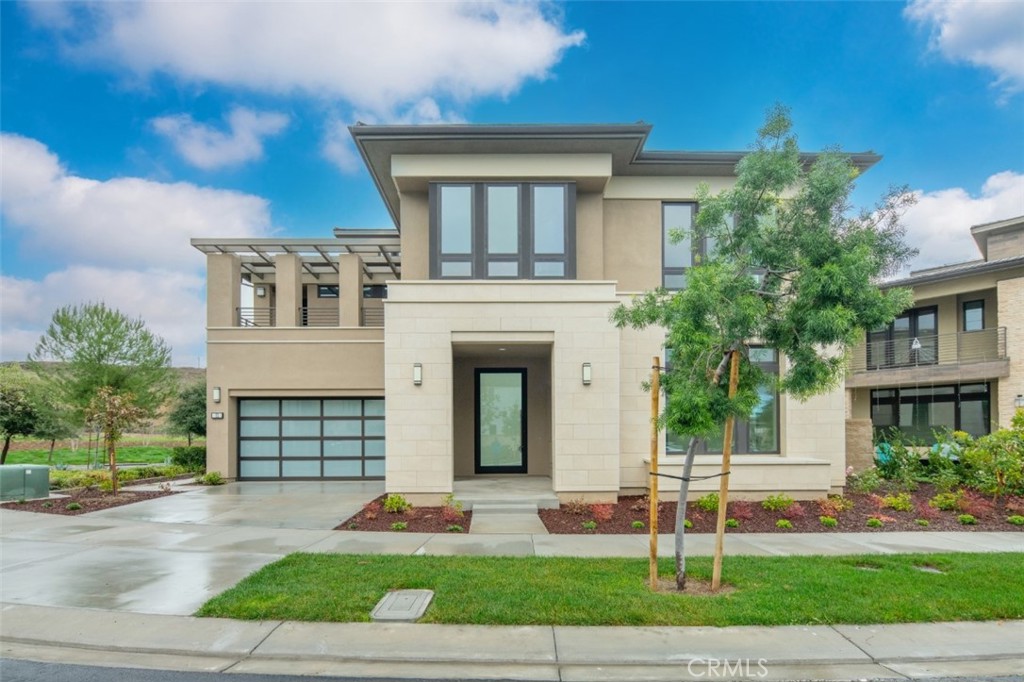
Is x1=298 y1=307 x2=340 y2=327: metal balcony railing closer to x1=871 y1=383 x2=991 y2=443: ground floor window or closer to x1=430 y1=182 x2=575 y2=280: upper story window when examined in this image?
x1=430 y1=182 x2=575 y2=280: upper story window

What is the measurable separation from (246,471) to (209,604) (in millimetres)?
11799

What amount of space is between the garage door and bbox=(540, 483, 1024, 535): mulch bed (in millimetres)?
7456

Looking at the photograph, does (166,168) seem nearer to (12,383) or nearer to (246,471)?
(12,383)

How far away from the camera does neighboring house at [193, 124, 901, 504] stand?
11516 mm

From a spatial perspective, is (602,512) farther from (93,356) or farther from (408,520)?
(93,356)

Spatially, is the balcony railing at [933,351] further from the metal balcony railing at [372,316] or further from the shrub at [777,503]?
the metal balcony railing at [372,316]

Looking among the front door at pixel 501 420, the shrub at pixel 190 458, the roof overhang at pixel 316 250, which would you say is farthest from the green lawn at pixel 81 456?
the front door at pixel 501 420

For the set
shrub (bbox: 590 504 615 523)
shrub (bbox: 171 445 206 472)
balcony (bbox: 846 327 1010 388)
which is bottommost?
shrub (bbox: 171 445 206 472)

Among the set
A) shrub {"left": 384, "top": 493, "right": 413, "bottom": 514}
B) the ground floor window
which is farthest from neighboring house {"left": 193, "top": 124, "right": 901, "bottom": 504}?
the ground floor window

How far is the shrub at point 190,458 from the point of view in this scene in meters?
18.4

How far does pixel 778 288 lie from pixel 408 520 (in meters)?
7.06

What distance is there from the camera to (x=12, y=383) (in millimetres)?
20219

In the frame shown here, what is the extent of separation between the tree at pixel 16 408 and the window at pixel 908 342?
2887 centimetres

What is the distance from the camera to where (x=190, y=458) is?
61.0 feet
